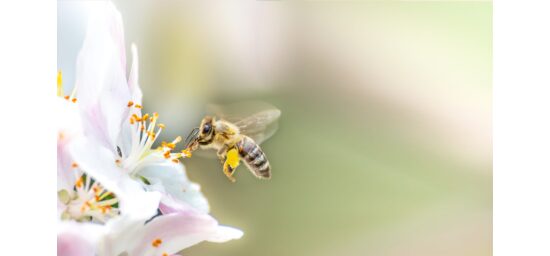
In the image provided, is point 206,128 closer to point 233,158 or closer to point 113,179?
point 233,158

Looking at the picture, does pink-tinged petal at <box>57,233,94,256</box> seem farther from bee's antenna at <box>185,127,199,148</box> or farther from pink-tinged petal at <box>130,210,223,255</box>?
bee's antenna at <box>185,127,199,148</box>

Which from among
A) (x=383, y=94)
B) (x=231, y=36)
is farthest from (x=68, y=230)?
(x=383, y=94)

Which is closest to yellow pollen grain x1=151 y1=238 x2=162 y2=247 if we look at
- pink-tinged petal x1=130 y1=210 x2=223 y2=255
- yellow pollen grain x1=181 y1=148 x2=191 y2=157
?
pink-tinged petal x1=130 y1=210 x2=223 y2=255

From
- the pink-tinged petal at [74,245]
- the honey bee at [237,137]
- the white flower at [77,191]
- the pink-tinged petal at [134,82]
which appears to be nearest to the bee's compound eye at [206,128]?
the honey bee at [237,137]

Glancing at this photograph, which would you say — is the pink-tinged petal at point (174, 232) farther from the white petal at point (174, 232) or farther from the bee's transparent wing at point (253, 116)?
the bee's transparent wing at point (253, 116)
